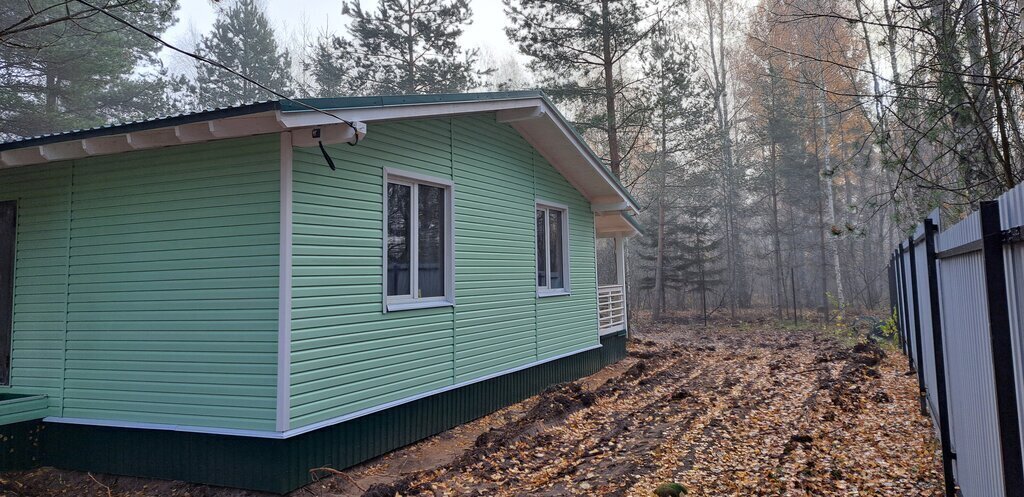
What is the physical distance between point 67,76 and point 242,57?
24.0ft

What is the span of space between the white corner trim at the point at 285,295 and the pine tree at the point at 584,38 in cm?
1150

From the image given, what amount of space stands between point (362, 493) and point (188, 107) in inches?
742

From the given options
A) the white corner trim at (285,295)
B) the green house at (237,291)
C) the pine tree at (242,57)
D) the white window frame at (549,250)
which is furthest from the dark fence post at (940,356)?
the pine tree at (242,57)

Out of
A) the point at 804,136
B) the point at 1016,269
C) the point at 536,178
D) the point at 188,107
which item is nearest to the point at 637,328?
the point at 804,136

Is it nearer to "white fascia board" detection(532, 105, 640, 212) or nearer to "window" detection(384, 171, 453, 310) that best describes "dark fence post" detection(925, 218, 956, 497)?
"window" detection(384, 171, 453, 310)

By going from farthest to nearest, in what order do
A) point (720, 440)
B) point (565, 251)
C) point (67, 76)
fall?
point (67, 76), point (565, 251), point (720, 440)

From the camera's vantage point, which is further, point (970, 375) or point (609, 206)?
point (609, 206)

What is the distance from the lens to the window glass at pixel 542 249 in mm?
9297

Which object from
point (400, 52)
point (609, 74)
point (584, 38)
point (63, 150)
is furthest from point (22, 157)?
point (400, 52)

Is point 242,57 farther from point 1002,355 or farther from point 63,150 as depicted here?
point 1002,355

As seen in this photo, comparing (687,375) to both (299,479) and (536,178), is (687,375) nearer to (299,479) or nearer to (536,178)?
(536,178)

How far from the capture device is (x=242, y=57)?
2136 centimetres

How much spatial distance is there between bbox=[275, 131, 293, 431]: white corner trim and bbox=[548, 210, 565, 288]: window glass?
5296 millimetres

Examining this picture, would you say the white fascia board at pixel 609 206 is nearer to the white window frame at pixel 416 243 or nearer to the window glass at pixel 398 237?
the white window frame at pixel 416 243
